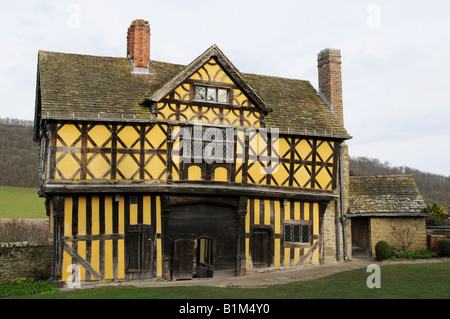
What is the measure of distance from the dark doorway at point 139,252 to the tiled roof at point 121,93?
4.35m

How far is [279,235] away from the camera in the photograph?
1998cm

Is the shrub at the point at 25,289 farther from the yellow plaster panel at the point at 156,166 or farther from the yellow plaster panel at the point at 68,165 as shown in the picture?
the yellow plaster panel at the point at 156,166

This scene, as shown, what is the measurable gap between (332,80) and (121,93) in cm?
1086

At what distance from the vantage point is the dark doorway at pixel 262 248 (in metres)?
19.6

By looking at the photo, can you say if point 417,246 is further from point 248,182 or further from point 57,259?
point 57,259

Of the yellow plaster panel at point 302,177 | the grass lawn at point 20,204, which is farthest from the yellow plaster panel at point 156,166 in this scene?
the grass lawn at point 20,204

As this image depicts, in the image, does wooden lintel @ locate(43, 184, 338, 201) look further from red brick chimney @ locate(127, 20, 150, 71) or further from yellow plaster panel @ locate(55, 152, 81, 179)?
red brick chimney @ locate(127, 20, 150, 71)

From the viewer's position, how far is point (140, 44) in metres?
21.0

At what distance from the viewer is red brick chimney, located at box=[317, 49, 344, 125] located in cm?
2348

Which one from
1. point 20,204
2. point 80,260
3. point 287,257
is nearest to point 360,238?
point 287,257

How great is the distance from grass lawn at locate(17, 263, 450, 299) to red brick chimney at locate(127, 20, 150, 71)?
35.4 feet

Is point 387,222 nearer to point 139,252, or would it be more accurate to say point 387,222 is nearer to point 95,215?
point 139,252
